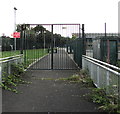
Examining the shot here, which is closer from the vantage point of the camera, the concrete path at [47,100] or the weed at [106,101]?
the weed at [106,101]

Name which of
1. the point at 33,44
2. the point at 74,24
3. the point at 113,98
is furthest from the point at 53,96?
the point at 33,44

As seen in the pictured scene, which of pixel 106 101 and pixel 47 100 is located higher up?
pixel 106 101

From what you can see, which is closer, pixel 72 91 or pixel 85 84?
pixel 72 91

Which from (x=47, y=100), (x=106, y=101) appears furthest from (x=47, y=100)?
(x=106, y=101)

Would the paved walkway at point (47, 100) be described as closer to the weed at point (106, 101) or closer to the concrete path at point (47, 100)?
the concrete path at point (47, 100)

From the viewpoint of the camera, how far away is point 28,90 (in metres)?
7.07

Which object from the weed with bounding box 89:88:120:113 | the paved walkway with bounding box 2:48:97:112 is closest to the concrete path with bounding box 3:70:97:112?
the paved walkway with bounding box 2:48:97:112

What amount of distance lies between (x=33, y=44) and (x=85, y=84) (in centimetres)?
771

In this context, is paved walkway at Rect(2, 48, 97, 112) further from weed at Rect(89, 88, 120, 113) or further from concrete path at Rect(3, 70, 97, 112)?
weed at Rect(89, 88, 120, 113)

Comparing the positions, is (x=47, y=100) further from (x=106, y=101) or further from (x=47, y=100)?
(x=106, y=101)

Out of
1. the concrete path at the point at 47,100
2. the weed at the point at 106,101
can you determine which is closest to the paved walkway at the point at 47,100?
the concrete path at the point at 47,100

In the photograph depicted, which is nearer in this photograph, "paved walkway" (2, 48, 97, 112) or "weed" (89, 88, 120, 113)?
"weed" (89, 88, 120, 113)

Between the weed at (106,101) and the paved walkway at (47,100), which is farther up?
the weed at (106,101)

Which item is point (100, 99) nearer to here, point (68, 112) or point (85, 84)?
point (68, 112)
